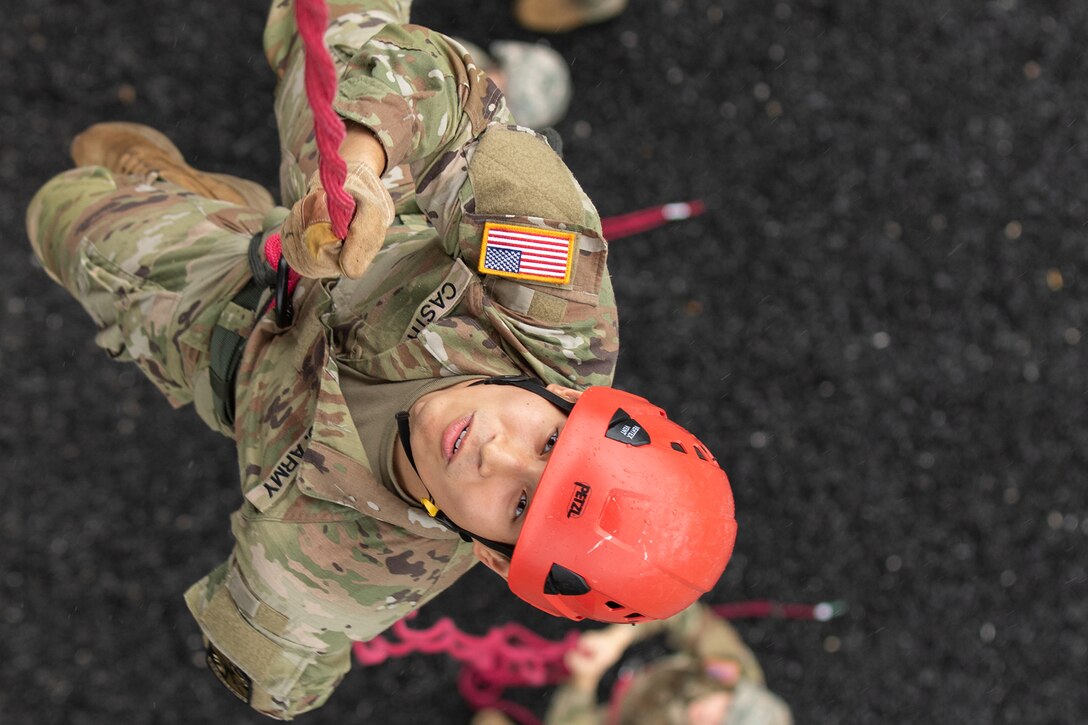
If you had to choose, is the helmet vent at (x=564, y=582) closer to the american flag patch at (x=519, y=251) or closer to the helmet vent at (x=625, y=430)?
the helmet vent at (x=625, y=430)

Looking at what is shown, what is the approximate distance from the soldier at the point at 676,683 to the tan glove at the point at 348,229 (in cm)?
145

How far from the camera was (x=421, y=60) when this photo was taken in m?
1.23

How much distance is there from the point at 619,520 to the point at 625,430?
0.37 feet

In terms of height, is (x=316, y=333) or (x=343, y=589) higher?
(x=316, y=333)

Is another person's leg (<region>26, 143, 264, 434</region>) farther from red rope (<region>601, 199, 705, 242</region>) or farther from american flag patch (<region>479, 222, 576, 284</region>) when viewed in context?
red rope (<region>601, 199, 705, 242</region>)

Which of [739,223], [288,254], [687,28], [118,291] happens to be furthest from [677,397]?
[288,254]

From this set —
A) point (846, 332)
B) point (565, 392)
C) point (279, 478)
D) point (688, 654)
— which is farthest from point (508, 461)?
point (846, 332)

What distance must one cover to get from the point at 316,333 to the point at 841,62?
5.91ft

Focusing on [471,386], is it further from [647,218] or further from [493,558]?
[647,218]

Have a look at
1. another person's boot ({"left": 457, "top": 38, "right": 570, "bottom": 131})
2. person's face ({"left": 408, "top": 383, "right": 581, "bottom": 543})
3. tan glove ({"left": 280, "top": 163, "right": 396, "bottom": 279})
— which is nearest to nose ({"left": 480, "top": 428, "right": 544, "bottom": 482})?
person's face ({"left": 408, "top": 383, "right": 581, "bottom": 543})

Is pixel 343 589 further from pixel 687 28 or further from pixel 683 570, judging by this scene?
pixel 687 28

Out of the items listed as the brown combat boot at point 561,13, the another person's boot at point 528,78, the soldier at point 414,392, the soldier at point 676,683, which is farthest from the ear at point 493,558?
the brown combat boot at point 561,13

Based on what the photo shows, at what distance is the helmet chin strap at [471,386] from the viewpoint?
1.26m

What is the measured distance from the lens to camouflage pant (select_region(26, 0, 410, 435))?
1.58 meters
